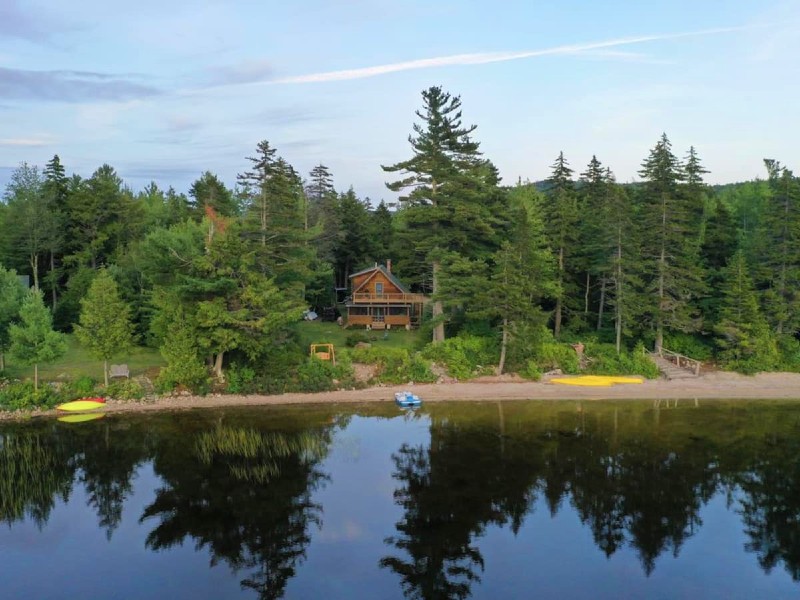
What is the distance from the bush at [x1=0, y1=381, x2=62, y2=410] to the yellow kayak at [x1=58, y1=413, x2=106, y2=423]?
181 centimetres

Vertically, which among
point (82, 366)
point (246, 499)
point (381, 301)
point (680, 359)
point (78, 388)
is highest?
point (381, 301)

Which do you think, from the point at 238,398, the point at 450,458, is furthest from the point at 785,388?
the point at 238,398

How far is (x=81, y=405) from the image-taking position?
3181 centimetres

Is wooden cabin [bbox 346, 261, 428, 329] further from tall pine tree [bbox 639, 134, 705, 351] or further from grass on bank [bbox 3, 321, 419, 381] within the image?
tall pine tree [bbox 639, 134, 705, 351]

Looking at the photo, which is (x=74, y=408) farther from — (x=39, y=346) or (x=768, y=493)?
(x=768, y=493)

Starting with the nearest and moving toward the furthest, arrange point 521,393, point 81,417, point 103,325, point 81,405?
point 81,417
point 81,405
point 103,325
point 521,393

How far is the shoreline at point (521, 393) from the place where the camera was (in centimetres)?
3347

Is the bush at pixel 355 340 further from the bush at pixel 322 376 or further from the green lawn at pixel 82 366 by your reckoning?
the green lawn at pixel 82 366

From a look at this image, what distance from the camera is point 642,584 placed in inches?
653

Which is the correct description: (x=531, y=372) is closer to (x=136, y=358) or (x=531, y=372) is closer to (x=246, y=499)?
(x=246, y=499)

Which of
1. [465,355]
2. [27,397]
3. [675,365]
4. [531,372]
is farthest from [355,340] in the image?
[675,365]

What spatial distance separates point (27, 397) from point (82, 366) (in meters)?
5.47

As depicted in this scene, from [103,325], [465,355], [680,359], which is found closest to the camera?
[103,325]

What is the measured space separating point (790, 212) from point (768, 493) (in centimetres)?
2540
